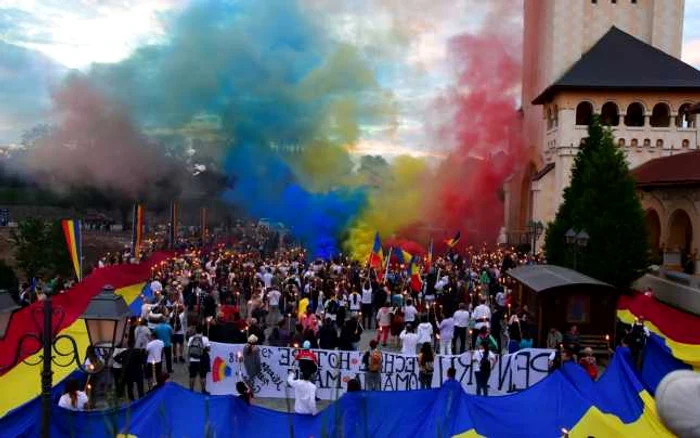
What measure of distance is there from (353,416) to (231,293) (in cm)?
1401

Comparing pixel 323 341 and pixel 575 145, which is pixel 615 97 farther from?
pixel 323 341

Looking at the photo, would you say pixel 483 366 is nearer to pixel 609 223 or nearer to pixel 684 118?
pixel 609 223

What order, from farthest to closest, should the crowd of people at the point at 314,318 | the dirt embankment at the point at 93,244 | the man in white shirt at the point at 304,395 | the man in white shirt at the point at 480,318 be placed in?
the dirt embankment at the point at 93,244
the man in white shirt at the point at 480,318
the crowd of people at the point at 314,318
the man in white shirt at the point at 304,395

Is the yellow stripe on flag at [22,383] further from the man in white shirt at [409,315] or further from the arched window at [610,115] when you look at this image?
the arched window at [610,115]

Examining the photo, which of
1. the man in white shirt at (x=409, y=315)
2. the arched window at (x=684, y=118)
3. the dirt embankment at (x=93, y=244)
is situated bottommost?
the dirt embankment at (x=93, y=244)

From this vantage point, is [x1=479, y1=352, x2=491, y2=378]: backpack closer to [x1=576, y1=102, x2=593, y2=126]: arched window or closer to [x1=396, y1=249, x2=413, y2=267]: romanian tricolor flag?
[x1=396, y1=249, x2=413, y2=267]: romanian tricolor flag

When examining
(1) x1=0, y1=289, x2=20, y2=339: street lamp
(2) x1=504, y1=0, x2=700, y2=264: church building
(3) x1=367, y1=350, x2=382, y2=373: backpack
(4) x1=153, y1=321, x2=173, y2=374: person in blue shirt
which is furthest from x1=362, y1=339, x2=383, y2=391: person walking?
(2) x1=504, y1=0, x2=700, y2=264: church building

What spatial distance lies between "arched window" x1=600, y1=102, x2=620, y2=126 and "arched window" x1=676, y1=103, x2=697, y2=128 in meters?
2.98

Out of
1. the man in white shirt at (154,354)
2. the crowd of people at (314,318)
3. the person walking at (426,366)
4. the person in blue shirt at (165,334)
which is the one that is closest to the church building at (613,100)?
the crowd of people at (314,318)

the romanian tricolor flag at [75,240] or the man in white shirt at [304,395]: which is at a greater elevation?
the romanian tricolor flag at [75,240]

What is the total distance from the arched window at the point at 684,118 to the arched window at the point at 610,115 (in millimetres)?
2978

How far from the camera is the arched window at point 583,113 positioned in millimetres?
40062

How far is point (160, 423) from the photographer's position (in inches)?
351

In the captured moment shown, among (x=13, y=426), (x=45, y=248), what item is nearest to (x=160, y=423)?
(x=13, y=426)
